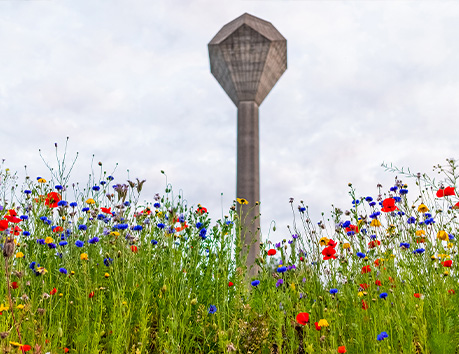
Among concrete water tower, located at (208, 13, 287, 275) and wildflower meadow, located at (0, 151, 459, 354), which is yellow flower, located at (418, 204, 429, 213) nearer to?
wildflower meadow, located at (0, 151, 459, 354)

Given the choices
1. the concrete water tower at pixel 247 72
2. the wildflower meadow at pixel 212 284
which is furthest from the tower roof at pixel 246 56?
the wildflower meadow at pixel 212 284

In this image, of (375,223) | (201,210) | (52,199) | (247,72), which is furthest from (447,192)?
(247,72)

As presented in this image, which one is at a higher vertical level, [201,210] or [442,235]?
[201,210]

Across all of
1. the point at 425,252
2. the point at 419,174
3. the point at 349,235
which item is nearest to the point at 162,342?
the point at 349,235

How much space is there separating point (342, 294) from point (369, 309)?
537 millimetres

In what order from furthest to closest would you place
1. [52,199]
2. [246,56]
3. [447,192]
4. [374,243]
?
[246,56]
[52,199]
[374,243]
[447,192]

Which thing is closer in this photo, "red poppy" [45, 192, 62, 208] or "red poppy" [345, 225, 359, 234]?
"red poppy" [345, 225, 359, 234]

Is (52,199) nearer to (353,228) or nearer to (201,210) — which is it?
(201,210)

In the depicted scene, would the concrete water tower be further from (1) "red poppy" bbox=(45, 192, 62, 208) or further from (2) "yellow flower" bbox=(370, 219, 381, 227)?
(2) "yellow flower" bbox=(370, 219, 381, 227)

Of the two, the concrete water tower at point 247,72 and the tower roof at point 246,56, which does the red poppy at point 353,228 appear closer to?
the concrete water tower at point 247,72

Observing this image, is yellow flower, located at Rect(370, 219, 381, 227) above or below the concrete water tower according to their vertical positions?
below

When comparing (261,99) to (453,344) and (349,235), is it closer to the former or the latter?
(349,235)

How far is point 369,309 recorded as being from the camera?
3.23 m

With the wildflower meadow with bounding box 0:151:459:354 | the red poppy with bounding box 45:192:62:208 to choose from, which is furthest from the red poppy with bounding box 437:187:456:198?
the red poppy with bounding box 45:192:62:208
